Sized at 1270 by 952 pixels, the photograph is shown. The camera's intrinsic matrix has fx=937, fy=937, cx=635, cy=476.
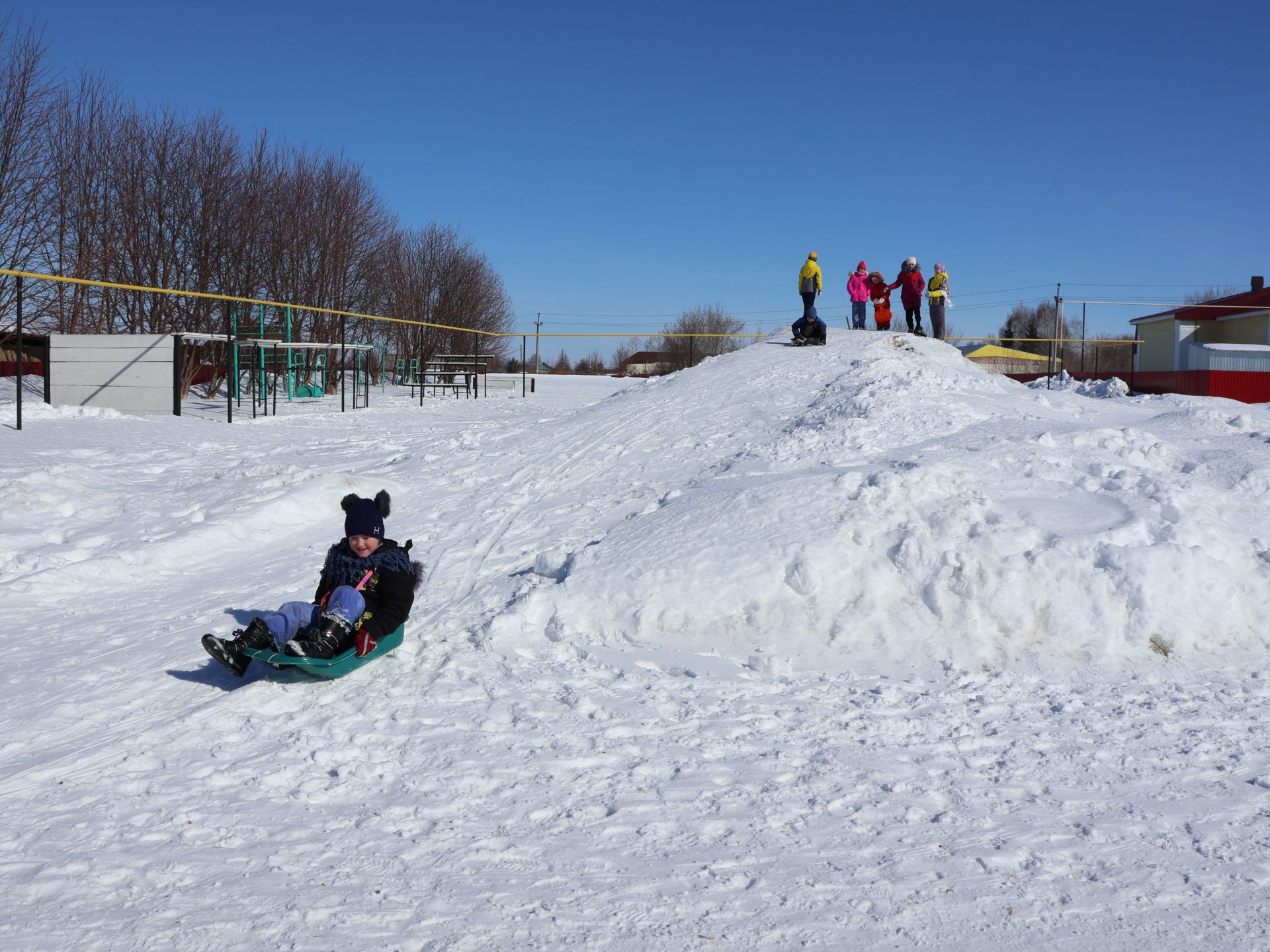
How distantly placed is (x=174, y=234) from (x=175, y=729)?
2259 cm

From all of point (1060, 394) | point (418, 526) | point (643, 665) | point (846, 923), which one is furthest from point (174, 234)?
point (846, 923)

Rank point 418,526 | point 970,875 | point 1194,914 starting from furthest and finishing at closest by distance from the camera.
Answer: point 418,526
point 970,875
point 1194,914

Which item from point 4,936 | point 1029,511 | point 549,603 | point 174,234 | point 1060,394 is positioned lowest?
point 4,936

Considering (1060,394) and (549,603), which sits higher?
(1060,394)

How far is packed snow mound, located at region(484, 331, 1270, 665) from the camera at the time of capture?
5137 millimetres

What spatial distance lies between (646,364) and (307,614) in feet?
161

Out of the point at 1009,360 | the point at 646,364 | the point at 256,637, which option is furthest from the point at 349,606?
the point at 646,364

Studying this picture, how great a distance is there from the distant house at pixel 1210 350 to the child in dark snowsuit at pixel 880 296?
757 centimetres

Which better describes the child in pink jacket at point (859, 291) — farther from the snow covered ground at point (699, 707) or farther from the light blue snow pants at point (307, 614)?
the light blue snow pants at point (307, 614)

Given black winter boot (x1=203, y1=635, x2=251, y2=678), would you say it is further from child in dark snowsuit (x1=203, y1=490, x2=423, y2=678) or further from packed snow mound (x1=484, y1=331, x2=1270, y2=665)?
packed snow mound (x1=484, y1=331, x2=1270, y2=665)

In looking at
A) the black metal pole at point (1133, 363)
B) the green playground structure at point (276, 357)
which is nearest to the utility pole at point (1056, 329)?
the black metal pole at point (1133, 363)

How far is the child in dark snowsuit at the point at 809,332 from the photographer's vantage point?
15.2 meters

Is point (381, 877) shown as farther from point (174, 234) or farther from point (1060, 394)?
point (174, 234)

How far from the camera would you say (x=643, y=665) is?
498cm
